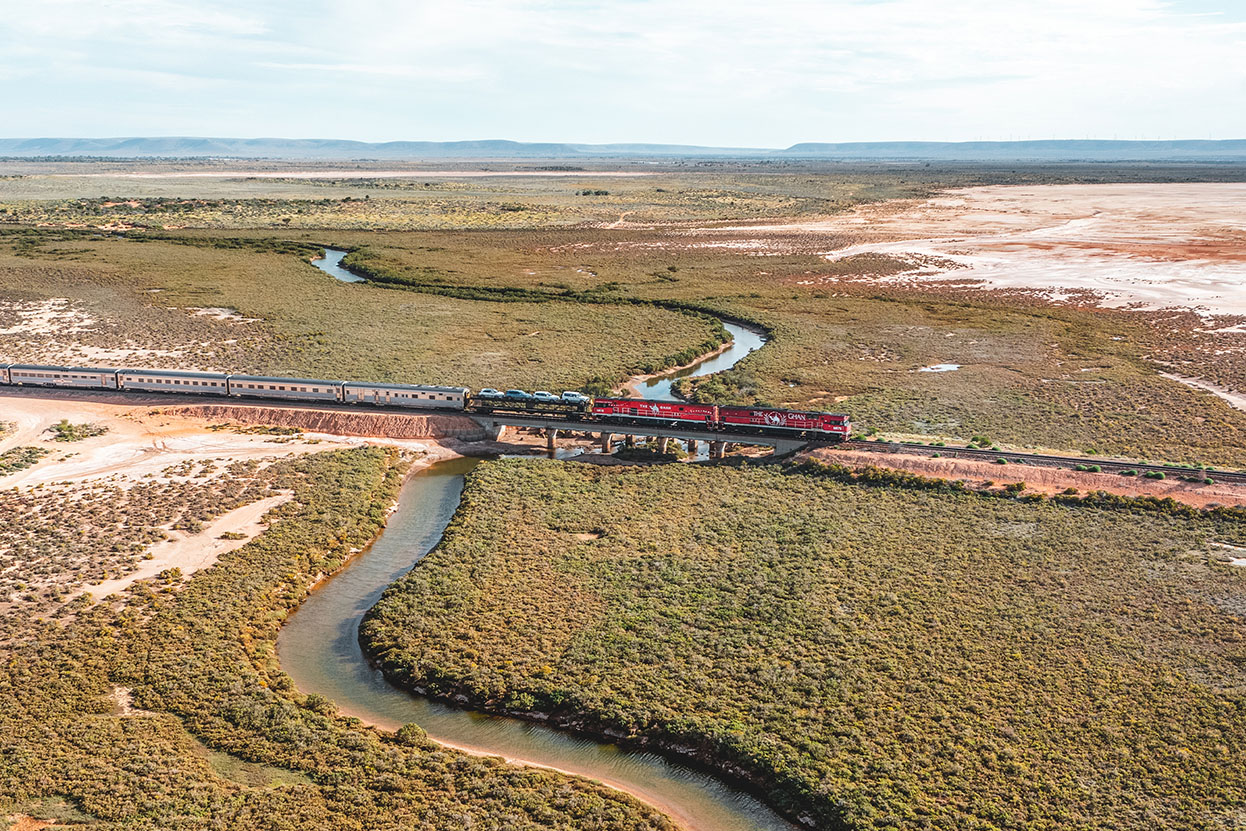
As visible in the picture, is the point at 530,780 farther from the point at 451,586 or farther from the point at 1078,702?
the point at 1078,702

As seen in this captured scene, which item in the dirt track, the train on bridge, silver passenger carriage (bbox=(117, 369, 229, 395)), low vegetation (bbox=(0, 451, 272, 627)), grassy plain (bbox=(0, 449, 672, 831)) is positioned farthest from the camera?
silver passenger carriage (bbox=(117, 369, 229, 395))

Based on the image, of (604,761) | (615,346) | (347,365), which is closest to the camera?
(604,761)

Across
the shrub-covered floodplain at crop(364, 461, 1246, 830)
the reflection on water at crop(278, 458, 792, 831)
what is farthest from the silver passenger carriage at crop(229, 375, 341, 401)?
the reflection on water at crop(278, 458, 792, 831)

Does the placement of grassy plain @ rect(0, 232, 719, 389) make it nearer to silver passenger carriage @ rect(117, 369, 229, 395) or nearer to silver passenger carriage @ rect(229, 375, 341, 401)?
silver passenger carriage @ rect(229, 375, 341, 401)

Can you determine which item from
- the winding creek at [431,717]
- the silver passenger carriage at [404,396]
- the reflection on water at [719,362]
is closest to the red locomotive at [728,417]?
the silver passenger carriage at [404,396]

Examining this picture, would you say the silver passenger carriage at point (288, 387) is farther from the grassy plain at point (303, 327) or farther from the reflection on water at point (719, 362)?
the reflection on water at point (719, 362)

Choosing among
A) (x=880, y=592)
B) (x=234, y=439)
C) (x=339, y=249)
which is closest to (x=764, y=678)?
(x=880, y=592)

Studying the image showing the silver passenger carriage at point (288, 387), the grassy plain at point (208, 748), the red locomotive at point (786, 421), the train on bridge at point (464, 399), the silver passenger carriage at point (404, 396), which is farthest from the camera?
the silver passenger carriage at point (288, 387)
